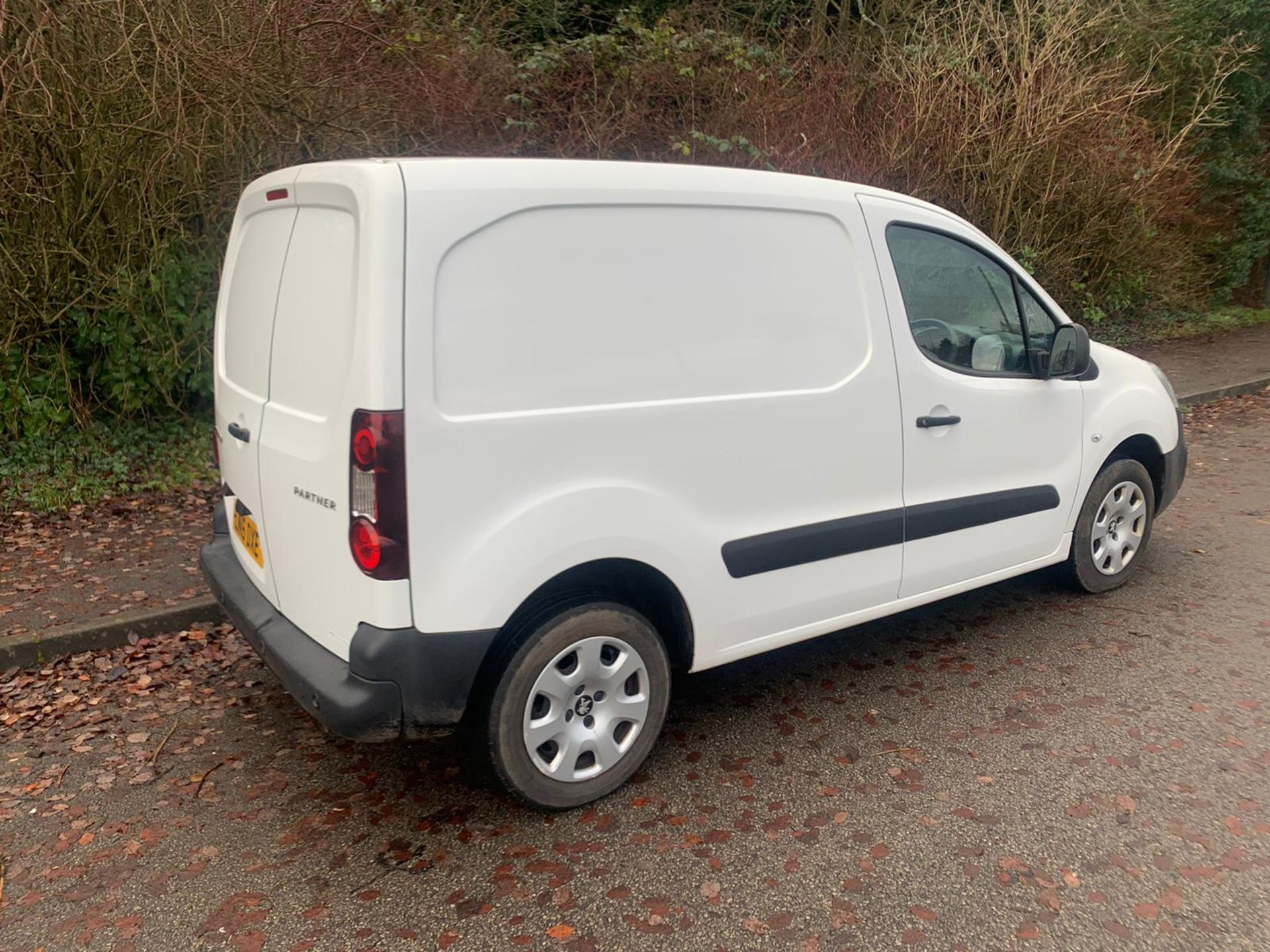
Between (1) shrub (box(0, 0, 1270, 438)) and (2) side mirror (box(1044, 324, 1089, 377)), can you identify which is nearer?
(2) side mirror (box(1044, 324, 1089, 377))

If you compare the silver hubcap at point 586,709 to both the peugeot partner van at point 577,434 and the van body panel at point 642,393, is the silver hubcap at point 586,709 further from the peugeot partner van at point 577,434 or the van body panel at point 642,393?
the van body panel at point 642,393

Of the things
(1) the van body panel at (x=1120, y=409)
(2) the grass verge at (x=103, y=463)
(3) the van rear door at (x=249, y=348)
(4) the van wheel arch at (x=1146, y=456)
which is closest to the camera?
(3) the van rear door at (x=249, y=348)

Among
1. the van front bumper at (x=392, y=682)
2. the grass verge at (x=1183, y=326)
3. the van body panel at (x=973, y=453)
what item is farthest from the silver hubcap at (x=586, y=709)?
the grass verge at (x=1183, y=326)

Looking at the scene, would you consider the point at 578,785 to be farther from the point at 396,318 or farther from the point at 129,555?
the point at 129,555

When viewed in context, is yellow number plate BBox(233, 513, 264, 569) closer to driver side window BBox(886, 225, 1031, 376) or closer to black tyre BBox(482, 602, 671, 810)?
black tyre BBox(482, 602, 671, 810)

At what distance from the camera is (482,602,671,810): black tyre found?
274 cm

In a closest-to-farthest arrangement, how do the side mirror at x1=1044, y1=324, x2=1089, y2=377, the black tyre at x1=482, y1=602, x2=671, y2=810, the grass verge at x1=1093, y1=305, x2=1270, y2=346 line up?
the black tyre at x1=482, y1=602, x2=671, y2=810 < the side mirror at x1=1044, y1=324, x2=1089, y2=377 < the grass verge at x1=1093, y1=305, x2=1270, y2=346

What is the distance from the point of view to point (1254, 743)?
324 centimetres

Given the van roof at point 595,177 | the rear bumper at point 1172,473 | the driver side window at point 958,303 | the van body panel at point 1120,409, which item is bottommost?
the rear bumper at point 1172,473

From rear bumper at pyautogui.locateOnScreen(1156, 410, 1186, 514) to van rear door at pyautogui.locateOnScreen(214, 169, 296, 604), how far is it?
4199 mm

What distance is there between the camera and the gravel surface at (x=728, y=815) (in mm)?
2459

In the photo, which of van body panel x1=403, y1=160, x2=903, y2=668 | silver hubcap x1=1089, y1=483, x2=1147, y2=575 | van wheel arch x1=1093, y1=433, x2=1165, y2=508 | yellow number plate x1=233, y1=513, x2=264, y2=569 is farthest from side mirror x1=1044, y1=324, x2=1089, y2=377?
yellow number plate x1=233, y1=513, x2=264, y2=569

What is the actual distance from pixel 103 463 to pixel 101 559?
1516 mm

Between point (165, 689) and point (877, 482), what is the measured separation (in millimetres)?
2934
